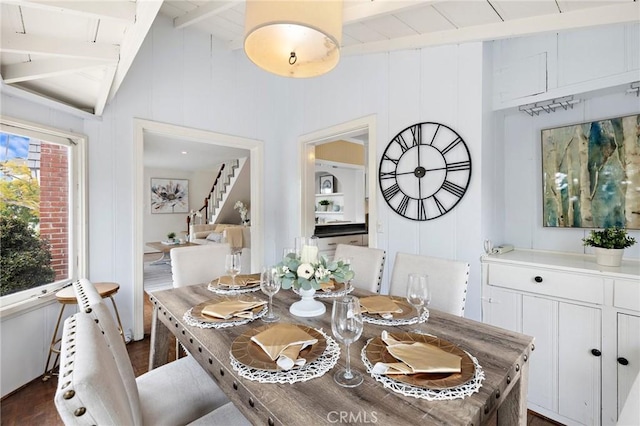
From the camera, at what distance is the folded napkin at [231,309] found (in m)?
1.29

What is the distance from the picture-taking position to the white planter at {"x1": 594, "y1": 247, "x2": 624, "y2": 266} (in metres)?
1.66

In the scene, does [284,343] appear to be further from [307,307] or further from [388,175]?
[388,175]

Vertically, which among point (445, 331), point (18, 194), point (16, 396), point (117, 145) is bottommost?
point (16, 396)

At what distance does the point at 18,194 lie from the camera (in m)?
2.02

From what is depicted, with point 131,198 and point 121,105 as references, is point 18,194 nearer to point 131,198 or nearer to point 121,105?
point 131,198

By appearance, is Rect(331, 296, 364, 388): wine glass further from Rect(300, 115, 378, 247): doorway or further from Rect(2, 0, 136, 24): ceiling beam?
Rect(300, 115, 378, 247): doorway

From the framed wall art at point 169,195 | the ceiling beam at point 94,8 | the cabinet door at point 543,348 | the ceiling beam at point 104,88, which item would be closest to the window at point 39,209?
the ceiling beam at point 104,88

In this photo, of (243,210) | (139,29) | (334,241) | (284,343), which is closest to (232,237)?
(243,210)

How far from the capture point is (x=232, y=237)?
5.21m

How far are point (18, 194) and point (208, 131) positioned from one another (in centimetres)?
165

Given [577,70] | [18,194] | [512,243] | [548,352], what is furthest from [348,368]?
[18,194]

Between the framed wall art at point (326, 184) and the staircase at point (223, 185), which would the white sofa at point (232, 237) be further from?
the framed wall art at point (326, 184)

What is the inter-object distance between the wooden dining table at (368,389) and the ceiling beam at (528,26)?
185cm

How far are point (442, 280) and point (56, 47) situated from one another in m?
2.44
